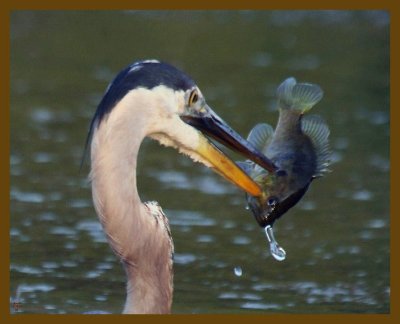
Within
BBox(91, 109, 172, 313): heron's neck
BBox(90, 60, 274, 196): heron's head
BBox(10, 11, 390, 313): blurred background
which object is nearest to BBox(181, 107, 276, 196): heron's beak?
BBox(90, 60, 274, 196): heron's head

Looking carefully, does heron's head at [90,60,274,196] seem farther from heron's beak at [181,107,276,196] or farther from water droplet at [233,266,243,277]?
water droplet at [233,266,243,277]

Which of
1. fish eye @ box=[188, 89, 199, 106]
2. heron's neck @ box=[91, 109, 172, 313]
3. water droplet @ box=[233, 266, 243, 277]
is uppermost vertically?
water droplet @ box=[233, 266, 243, 277]

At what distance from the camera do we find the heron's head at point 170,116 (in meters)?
5.62

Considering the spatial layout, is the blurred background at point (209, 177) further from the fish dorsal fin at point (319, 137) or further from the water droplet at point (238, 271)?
the fish dorsal fin at point (319, 137)

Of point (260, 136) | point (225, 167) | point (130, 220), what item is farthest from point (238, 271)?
point (130, 220)

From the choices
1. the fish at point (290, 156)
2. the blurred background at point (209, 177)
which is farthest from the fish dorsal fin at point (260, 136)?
the blurred background at point (209, 177)

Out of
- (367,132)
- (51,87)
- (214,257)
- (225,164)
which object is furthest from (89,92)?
(225,164)

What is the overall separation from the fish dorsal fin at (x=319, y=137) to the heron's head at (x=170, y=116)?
0.90 ft

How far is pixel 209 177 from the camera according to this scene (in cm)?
1080

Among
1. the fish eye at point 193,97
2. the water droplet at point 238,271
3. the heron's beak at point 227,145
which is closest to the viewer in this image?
the fish eye at point 193,97

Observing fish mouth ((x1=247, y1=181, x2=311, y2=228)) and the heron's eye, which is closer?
the heron's eye

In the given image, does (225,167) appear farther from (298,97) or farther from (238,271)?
(238,271)

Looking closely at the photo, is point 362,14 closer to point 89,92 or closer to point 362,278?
point 89,92

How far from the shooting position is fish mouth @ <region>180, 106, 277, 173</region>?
6.04 metres
